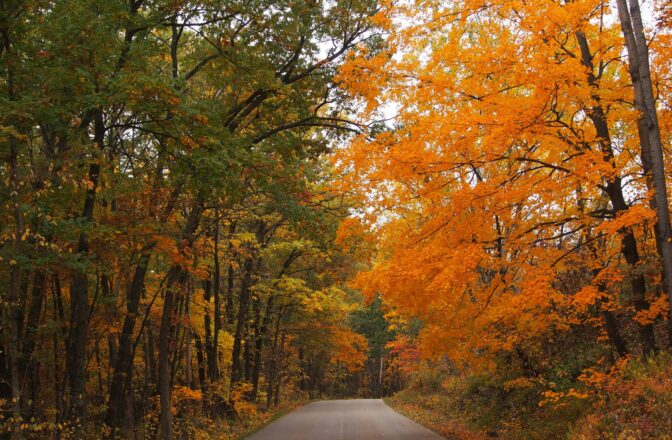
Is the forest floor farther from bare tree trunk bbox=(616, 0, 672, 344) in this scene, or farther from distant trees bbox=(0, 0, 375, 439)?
bare tree trunk bbox=(616, 0, 672, 344)

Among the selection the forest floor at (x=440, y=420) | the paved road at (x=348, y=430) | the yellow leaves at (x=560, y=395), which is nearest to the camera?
the yellow leaves at (x=560, y=395)

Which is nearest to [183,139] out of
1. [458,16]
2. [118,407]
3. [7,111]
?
[7,111]

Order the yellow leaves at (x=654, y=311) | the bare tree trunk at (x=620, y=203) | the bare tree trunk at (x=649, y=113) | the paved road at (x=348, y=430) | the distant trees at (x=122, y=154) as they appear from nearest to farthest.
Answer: the bare tree trunk at (x=649, y=113) < the distant trees at (x=122, y=154) < the yellow leaves at (x=654, y=311) < the bare tree trunk at (x=620, y=203) < the paved road at (x=348, y=430)

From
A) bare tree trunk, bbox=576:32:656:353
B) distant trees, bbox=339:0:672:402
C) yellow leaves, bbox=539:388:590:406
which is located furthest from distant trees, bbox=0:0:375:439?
yellow leaves, bbox=539:388:590:406

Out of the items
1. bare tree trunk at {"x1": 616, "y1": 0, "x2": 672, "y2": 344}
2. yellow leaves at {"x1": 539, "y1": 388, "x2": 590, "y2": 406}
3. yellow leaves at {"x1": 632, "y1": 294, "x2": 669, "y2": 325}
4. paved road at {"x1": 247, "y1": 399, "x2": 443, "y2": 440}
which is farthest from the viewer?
paved road at {"x1": 247, "y1": 399, "x2": 443, "y2": 440}

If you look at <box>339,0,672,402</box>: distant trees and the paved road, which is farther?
the paved road

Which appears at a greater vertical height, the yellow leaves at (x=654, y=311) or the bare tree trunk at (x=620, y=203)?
the bare tree trunk at (x=620, y=203)

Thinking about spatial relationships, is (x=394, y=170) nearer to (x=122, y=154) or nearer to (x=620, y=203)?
(x=620, y=203)

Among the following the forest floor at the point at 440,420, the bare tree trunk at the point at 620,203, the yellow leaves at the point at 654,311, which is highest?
the bare tree trunk at the point at 620,203

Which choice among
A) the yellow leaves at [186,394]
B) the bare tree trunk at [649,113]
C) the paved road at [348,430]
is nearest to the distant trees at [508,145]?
the bare tree trunk at [649,113]

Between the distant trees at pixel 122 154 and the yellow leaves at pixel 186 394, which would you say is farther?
the yellow leaves at pixel 186 394

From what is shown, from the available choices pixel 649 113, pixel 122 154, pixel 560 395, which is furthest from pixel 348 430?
pixel 649 113

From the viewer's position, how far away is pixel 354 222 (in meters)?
10.1

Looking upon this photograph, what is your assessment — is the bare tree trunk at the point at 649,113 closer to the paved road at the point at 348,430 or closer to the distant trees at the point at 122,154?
the distant trees at the point at 122,154
